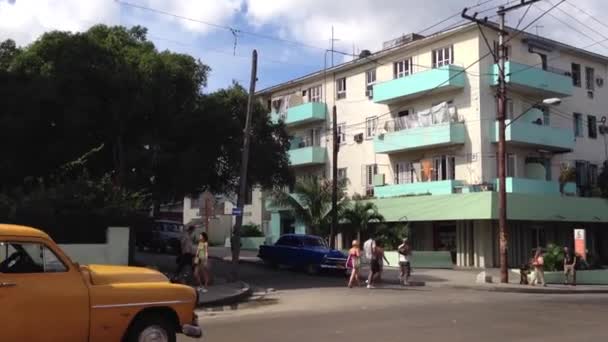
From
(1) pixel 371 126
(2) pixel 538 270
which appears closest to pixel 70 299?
(2) pixel 538 270

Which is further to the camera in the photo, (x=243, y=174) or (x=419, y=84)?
→ (x=419, y=84)

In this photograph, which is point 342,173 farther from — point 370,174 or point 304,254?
point 304,254

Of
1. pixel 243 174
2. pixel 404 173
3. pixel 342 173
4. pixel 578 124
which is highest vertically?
pixel 578 124

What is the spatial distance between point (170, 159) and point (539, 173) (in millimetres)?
23192

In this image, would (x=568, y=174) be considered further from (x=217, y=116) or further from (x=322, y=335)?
(x=322, y=335)

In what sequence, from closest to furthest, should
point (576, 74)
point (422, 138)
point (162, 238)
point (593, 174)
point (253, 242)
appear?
point (422, 138)
point (162, 238)
point (593, 174)
point (576, 74)
point (253, 242)

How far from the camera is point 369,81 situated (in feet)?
142

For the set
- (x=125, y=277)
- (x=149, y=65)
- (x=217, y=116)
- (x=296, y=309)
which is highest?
(x=149, y=65)

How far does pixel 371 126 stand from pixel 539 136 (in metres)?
10.5

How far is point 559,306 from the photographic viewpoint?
17.2m

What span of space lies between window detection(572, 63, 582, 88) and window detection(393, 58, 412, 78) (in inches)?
402

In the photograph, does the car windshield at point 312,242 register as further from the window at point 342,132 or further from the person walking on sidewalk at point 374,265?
the window at point 342,132

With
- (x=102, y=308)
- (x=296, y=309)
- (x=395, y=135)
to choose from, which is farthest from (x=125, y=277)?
(x=395, y=135)

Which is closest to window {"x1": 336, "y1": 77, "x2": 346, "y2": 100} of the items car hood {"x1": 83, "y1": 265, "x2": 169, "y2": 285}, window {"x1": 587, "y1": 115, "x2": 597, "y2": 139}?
window {"x1": 587, "y1": 115, "x2": 597, "y2": 139}
